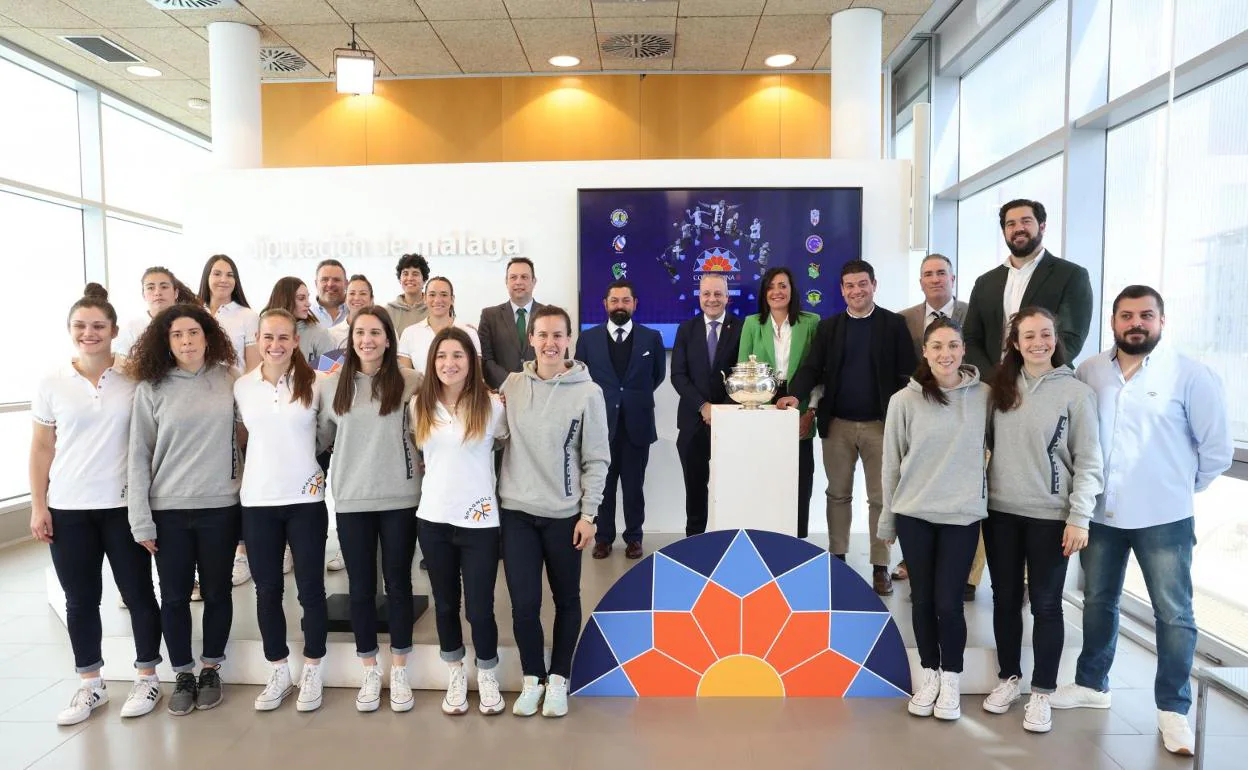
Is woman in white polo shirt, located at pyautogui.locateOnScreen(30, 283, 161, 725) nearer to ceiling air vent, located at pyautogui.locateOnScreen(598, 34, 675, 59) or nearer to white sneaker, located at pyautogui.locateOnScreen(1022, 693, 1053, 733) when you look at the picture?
white sneaker, located at pyautogui.locateOnScreen(1022, 693, 1053, 733)

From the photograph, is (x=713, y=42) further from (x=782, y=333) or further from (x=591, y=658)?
(x=591, y=658)

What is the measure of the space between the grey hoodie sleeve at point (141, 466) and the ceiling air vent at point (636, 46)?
4.70 m

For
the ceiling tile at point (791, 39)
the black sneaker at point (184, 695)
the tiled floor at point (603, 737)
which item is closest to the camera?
the tiled floor at point (603, 737)

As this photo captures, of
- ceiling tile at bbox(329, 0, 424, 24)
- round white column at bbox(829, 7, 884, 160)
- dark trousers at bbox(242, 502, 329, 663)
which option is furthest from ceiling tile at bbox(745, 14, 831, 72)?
dark trousers at bbox(242, 502, 329, 663)

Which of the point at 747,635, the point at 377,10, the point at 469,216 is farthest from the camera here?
the point at 377,10

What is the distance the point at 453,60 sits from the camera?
22.0ft

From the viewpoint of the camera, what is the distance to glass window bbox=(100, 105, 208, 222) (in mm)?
7172

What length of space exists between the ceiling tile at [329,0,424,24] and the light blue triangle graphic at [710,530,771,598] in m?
4.49

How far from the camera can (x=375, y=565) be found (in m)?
2.86

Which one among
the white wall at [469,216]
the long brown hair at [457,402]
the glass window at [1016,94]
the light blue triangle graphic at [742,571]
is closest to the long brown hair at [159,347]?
the long brown hair at [457,402]

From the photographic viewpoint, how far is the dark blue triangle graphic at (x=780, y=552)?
119 inches

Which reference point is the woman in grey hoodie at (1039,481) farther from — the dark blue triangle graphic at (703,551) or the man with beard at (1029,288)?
the dark blue triangle graphic at (703,551)

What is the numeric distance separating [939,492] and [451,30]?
16.8ft

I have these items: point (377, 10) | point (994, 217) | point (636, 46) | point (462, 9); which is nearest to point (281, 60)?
point (377, 10)
